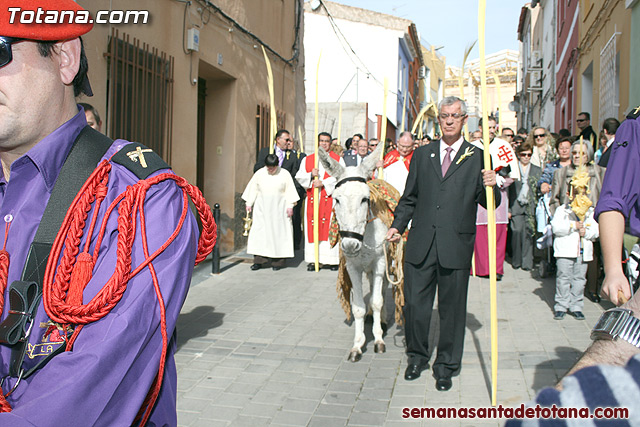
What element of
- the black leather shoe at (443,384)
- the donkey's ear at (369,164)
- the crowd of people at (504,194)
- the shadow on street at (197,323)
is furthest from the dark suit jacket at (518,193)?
the black leather shoe at (443,384)

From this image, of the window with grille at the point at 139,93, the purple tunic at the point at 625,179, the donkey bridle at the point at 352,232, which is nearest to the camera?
the purple tunic at the point at 625,179

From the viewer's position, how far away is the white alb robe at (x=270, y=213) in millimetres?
9570

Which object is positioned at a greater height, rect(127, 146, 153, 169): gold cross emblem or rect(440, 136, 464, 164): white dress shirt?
rect(440, 136, 464, 164): white dress shirt

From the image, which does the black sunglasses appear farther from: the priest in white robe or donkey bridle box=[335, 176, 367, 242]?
the priest in white robe

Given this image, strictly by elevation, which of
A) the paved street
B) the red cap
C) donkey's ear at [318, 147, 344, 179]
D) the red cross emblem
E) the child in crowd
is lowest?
the paved street

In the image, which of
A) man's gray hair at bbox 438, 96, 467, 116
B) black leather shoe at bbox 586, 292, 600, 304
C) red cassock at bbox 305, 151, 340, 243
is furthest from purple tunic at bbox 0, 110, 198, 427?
red cassock at bbox 305, 151, 340, 243

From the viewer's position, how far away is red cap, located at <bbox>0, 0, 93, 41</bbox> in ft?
4.25

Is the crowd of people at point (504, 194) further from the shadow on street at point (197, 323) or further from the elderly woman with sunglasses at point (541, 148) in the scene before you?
the shadow on street at point (197, 323)

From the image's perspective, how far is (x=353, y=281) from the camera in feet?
17.7

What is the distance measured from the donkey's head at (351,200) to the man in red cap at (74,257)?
324 cm

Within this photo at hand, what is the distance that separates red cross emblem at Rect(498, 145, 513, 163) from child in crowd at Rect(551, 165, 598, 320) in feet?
3.20

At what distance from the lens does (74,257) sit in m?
1.28

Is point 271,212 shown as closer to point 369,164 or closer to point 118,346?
point 369,164

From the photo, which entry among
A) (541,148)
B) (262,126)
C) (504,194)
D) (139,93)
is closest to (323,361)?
(139,93)
